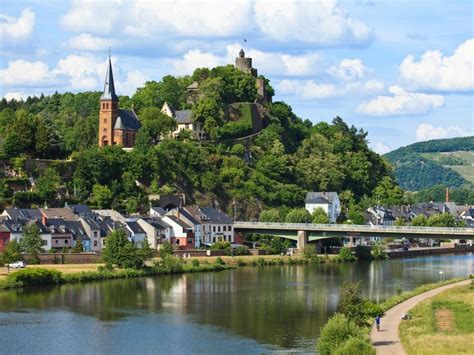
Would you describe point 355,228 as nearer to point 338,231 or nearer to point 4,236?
point 338,231

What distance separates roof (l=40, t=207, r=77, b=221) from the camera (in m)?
80.1

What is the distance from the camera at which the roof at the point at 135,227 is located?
82431 millimetres

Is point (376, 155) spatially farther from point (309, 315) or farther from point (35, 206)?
point (309, 315)

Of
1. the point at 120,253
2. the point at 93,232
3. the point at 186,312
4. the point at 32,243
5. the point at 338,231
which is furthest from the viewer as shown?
the point at 338,231

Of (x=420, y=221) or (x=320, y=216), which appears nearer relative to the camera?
(x=320, y=216)

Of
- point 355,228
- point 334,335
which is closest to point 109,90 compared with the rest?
point 355,228

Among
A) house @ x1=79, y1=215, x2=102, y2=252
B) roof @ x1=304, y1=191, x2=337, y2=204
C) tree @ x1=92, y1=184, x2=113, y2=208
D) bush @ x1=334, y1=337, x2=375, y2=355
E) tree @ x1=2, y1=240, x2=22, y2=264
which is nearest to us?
bush @ x1=334, y1=337, x2=375, y2=355

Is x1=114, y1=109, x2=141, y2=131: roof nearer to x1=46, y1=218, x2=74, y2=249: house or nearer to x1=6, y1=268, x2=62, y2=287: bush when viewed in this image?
x1=46, y1=218, x2=74, y2=249: house

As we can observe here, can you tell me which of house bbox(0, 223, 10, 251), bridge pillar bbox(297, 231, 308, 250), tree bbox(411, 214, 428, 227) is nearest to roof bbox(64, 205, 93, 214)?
house bbox(0, 223, 10, 251)

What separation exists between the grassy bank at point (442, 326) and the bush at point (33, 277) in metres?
23.3

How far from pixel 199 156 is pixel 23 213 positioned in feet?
99.5

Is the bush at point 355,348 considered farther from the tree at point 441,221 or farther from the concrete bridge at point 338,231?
the tree at point 441,221

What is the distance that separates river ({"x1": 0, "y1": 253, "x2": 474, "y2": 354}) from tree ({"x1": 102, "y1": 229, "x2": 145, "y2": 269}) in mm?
1970

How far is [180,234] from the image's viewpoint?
8712 cm
